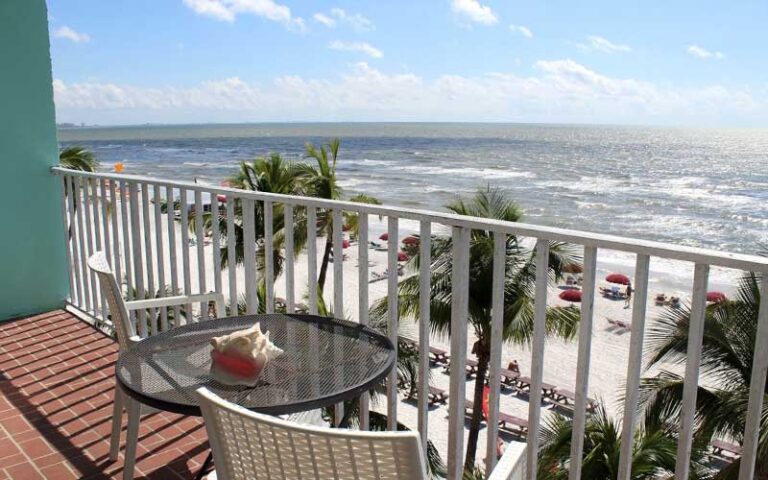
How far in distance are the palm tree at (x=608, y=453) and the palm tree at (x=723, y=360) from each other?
0.30m

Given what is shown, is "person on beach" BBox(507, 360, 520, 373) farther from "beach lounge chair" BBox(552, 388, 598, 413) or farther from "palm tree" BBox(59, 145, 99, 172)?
"palm tree" BBox(59, 145, 99, 172)

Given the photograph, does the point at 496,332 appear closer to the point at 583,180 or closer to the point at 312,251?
the point at 312,251

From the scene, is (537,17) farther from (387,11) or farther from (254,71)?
(254,71)

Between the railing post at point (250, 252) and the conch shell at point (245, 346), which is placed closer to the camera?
the conch shell at point (245, 346)

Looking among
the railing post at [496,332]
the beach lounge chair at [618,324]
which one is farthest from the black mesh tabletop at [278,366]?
the beach lounge chair at [618,324]

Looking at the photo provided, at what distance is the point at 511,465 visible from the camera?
115 cm

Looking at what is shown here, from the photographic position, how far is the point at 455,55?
85688 mm

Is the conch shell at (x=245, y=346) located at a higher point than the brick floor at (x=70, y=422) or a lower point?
higher

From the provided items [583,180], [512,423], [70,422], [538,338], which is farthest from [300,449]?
[583,180]

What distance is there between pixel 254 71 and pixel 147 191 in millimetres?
89746

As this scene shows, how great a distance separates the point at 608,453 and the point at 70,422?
4.35 metres

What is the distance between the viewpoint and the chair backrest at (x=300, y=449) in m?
0.98

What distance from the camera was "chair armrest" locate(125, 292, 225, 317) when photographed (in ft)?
7.95

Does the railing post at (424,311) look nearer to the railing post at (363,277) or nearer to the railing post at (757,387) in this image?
the railing post at (363,277)
